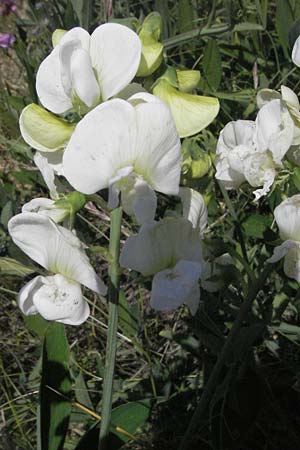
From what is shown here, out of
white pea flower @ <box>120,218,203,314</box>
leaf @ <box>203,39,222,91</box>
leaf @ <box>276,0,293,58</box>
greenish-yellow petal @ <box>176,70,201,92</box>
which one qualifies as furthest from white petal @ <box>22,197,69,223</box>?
leaf @ <box>276,0,293,58</box>

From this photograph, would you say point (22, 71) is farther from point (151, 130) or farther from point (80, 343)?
point (151, 130)

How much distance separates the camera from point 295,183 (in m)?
0.92

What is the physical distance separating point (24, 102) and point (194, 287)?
1158 millimetres

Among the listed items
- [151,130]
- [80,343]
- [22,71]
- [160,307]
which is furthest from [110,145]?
[22,71]

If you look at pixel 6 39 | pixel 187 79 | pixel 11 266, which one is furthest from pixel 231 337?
pixel 6 39

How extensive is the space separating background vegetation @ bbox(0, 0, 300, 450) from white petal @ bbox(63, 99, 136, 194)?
0.84 ft

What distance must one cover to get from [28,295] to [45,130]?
22 cm

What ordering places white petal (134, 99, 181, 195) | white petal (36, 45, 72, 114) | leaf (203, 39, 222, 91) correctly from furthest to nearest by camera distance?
leaf (203, 39, 222, 91) → white petal (36, 45, 72, 114) → white petal (134, 99, 181, 195)

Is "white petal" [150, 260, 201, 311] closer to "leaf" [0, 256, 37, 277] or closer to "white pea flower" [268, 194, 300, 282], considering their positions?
"white pea flower" [268, 194, 300, 282]

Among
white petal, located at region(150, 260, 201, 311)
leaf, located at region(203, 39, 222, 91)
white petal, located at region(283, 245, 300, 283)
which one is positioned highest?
white petal, located at region(150, 260, 201, 311)

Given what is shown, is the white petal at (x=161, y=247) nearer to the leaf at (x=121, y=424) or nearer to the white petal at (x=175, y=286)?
the white petal at (x=175, y=286)

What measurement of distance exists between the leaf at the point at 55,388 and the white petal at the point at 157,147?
15.2 inches

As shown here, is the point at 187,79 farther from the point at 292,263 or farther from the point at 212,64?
the point at 212,64

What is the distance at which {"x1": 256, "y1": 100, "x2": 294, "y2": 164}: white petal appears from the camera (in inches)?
35.6
